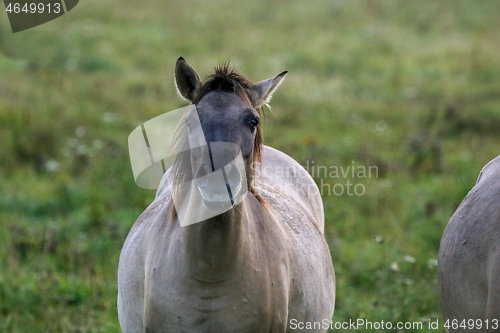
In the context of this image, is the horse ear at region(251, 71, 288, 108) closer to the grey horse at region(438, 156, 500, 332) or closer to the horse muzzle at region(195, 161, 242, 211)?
the horse muzzle at region(195, 161, 242, 211)

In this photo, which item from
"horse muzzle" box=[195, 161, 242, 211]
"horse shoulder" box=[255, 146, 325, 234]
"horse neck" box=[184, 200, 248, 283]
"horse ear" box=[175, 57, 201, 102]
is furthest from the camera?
"horse shoulder" box=[255, 146, 325, 234]

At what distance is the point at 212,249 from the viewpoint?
3.03 m

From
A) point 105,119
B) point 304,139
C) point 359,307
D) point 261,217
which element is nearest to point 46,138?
point 105,119

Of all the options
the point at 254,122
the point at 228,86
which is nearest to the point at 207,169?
the point at 254,122

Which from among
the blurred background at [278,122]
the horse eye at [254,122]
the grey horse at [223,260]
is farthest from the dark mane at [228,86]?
the blurred background at [278,122]

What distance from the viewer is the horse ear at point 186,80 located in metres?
3.16

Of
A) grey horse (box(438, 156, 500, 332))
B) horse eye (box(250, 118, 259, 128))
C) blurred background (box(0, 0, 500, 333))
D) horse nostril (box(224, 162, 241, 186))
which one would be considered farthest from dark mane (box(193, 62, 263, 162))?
blurred background (box(0, 0, 500, 333))

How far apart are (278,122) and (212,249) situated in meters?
6.97

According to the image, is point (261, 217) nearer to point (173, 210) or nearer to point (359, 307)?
point (173, 210)

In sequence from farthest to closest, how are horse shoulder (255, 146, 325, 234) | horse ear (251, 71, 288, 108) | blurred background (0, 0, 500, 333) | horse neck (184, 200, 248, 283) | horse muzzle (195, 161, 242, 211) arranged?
blurred background (0, 0, 500, 333)
horse shoulder (255, 146, 325, 234)
horse ear (251, 71, 288, 108)
horse neck (184, 200, 248, 283)
horse muzzle (195, 161, 242, 211)

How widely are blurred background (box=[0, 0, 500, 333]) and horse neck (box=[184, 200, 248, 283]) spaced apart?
219cm

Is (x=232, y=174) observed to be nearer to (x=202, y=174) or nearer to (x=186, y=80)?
(x=202, y=174)

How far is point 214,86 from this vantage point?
318cm

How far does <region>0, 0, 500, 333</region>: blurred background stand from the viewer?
18.6 feet
